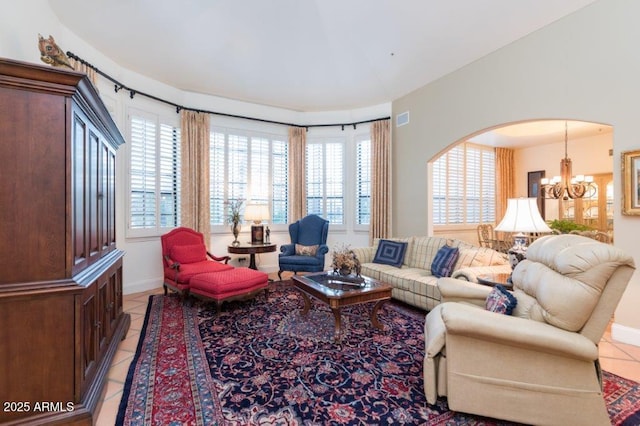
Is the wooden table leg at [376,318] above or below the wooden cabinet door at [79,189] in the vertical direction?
below

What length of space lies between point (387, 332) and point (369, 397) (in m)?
1.14

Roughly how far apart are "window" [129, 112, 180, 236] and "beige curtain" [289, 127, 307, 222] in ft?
7.08

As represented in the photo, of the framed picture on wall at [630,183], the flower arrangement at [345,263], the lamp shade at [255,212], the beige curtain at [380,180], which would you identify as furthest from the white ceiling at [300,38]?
the flower arrangement at [345,263]

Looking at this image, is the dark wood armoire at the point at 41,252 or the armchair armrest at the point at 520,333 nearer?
the dark wood armoire at the point at 41,252

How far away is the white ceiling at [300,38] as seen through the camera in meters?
3.56

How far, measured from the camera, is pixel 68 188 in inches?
65.6

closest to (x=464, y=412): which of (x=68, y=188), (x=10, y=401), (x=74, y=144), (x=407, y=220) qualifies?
(x=10, y=401)

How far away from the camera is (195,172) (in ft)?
17.2

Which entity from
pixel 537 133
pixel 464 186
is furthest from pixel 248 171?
pixel 537 133

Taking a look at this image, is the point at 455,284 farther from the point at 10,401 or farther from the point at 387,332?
the point at 10,401

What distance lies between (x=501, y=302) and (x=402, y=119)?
4.20 meters

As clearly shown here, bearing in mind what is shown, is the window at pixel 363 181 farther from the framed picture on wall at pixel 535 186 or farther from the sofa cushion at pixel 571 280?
the framed picture on wall at pixel 535 186

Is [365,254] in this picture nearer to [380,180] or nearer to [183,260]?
[380,180]

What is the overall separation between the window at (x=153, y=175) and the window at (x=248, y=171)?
0.65m
